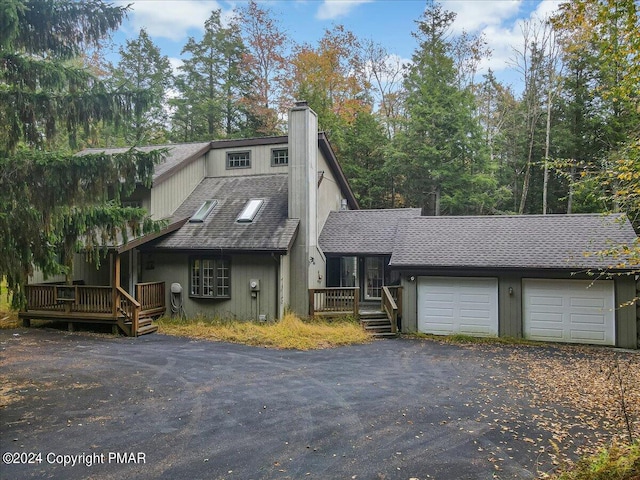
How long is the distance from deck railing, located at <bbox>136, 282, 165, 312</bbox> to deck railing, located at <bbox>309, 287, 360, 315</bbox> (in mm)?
5126

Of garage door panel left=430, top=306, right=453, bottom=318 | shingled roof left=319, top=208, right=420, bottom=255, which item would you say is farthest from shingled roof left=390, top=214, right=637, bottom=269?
garage door panel left=430, top=306, right=453, bottom=318

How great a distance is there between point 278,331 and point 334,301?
8.23 ft

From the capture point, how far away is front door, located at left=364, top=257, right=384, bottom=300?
1586 centimetres

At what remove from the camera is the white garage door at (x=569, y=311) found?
11820mm

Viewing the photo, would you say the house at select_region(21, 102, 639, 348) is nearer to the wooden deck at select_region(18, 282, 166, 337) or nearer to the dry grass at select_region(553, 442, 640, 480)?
the wooden deck at select_region(18, 282, 166, 337)

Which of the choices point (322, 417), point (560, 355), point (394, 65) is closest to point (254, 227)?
point (322, 417)

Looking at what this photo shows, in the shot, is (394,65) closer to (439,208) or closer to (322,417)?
(439,208)

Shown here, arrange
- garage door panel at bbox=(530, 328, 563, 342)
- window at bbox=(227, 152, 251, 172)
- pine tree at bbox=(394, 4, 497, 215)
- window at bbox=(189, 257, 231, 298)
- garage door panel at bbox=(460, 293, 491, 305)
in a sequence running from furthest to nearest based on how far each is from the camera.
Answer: pine tree at bbox=(394, 4, 497, 215) < window at bbox=(227, 152, 251, 172) < window at bbox=(189, 257, 231, 298) < garage door panel at bbox=(460, 293, 491, 305) < garage door panel at bbox=(530, 328, 563, 342)

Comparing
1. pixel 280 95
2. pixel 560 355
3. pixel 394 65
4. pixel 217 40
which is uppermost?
pixel 217 40

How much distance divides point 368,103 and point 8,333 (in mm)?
21963

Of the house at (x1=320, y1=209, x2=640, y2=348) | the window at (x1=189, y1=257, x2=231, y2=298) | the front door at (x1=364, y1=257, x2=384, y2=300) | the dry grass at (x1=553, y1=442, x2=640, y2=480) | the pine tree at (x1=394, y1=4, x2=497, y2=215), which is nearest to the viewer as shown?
the dry grass at (x1=553, y1=442, x2=640, y2=480)

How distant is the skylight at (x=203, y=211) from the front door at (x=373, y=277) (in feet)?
20.3

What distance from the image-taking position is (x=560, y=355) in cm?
1081

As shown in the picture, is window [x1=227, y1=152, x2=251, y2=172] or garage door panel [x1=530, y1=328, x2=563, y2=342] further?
window [x1=227, y1=152, x2=251, y2=172]
